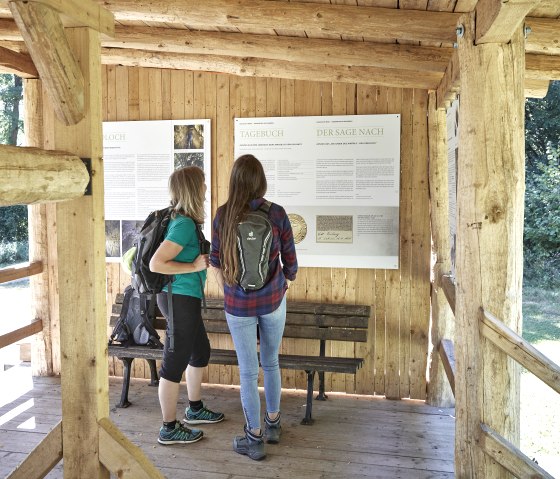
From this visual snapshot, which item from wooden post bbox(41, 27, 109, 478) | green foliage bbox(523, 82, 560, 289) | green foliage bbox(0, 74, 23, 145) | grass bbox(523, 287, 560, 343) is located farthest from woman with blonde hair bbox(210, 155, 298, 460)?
green foliage bbox(0, 74, 23, 145)

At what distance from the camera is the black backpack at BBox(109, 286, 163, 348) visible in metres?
5.84

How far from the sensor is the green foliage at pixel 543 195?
13602 mm

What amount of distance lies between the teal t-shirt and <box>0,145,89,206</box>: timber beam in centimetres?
106

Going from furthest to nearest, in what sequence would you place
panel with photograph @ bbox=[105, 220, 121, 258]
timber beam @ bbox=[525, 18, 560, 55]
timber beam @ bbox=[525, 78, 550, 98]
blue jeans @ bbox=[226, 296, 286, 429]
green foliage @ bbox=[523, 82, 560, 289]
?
green foliage @ bbox=[523, 82, 560, 289]
panel with photograph @ bbox=[105, 220, 121, 258]
timber beam @ bbox=[525, 78, 550, 98]
blue jeans @ bbox=[226, 296, 286, 429]
timber beam @ bbox=[525, 18, 560, 55]

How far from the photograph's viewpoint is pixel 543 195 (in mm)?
13742

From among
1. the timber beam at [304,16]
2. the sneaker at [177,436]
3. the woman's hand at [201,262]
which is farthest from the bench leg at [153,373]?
the timber beam at [304,16]

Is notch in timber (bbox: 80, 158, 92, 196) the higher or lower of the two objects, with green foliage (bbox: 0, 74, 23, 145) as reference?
lower

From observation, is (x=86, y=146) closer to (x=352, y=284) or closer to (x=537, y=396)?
(x=352, y=284)

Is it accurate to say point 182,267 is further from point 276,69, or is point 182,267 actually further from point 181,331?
point 276,69

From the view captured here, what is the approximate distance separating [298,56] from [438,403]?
327 centimetres

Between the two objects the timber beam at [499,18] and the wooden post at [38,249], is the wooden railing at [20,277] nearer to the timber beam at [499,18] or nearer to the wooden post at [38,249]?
the wooden post at [38,249]

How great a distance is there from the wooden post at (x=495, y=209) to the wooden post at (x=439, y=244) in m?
2.19

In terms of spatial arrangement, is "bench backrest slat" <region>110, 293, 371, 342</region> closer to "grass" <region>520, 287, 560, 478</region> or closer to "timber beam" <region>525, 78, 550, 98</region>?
"grass" <region>520, 287, 560, 478</region>

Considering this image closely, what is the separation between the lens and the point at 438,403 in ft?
19.3
